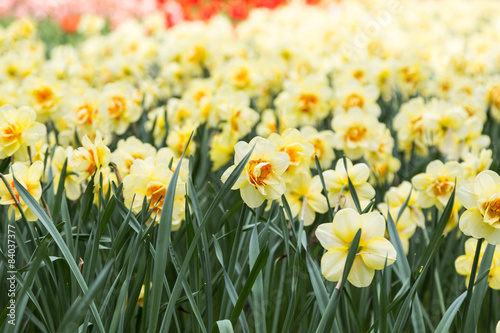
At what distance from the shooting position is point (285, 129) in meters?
1.79

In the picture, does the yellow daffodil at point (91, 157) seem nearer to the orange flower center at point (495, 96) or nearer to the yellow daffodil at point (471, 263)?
the yellow daffodil at point (471, 263)

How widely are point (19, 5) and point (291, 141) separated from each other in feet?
27.3

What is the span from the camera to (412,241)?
1.52 m

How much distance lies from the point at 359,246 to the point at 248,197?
26 centimetres

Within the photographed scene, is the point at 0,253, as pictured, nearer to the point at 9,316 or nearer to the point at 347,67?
the point at 9,316

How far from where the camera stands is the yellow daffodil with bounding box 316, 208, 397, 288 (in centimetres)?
95

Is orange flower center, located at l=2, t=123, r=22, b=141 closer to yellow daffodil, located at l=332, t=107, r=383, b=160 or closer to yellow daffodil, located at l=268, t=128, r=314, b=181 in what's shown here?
yellow daffodil, located at l=268, t=128, r=314, b=181

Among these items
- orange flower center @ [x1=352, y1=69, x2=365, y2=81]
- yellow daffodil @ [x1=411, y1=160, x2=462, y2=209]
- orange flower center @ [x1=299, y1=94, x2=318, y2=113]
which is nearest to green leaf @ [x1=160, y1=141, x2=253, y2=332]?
yellow daffodil @ [x1=411, y1=160, x2=462, y2=209]

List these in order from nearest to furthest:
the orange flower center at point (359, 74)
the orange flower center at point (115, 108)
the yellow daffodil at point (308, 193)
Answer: the yellow daffodil at point (308, 193), the orange flower center at point (115, 108), the orange flower center at point (359, 74)

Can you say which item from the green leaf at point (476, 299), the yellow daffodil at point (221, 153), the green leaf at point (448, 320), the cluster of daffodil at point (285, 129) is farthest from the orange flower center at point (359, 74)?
the green leaf at point (448, 320)

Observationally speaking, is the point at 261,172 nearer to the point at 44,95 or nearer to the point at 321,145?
the point at 321,145

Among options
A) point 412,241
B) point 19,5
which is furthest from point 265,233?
point 19,5

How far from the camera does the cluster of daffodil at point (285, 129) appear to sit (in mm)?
1078

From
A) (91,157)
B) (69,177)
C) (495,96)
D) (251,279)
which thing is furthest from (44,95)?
(495,96)
